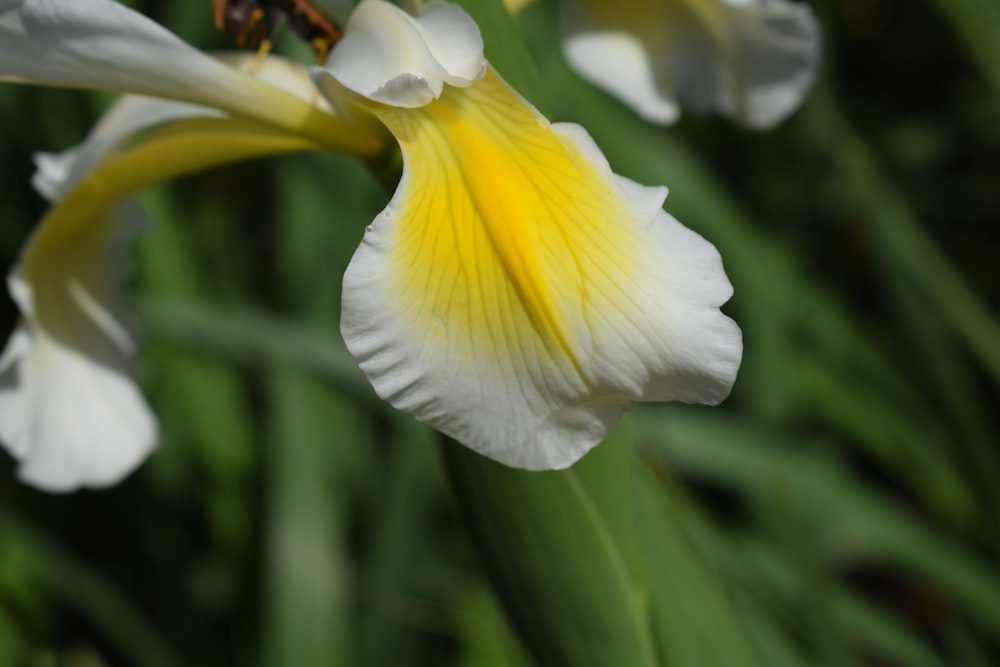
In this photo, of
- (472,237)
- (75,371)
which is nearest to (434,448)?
(75,371)

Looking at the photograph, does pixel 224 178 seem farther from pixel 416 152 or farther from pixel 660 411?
pixel 416 152

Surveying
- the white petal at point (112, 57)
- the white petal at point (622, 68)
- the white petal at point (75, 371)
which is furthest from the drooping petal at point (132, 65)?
the white petal at point (622, 68)

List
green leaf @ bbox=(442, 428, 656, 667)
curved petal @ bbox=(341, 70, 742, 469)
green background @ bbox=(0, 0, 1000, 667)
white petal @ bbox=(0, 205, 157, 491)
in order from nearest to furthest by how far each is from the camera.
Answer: curved petal @ bbox=(341, 70, 742, 469) → green leaf @ bbox=(442, 428, 656, 667) → white petal @ bbox=(0, 205, 157, 491) → green background @ bbox=(0, 0, 1000, 667)

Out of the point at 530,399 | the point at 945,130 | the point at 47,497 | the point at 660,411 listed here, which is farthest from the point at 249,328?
the point at 945,130

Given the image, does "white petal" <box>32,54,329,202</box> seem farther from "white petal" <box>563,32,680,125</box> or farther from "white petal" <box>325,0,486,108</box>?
"white petal" <box>563,32,680,125</box>

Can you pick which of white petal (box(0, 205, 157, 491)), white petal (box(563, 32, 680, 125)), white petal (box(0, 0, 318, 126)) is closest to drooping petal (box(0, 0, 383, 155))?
white petal (box(0, 0, 318, 126))

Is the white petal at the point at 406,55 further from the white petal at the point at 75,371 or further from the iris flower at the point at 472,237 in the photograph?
the white petal at the point at 75,371

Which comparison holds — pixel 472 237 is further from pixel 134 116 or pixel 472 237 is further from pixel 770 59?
pixel 770 59
